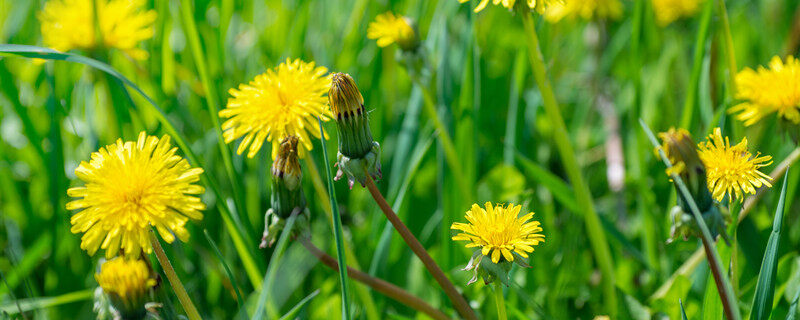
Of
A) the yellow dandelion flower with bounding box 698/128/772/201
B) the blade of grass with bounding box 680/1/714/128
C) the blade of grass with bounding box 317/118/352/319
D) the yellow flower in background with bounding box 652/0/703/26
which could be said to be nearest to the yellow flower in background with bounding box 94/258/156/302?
the blade of grass with bounding box 317/118/352/319

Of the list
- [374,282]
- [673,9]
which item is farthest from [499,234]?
[673,9]

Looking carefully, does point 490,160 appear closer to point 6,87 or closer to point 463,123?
point 463,123

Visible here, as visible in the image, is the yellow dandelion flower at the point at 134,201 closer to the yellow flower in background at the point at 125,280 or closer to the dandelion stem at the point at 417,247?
the yellow flower in background at the point at 125,280

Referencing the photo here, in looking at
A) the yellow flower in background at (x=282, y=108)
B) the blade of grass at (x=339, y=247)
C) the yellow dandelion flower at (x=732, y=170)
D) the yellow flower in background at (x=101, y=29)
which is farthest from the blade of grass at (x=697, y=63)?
the yellow flower in background at (x=101, y=29)

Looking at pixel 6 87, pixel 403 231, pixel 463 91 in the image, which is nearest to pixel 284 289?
pixel 403 231

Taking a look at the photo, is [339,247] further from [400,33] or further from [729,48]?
[729,48]
